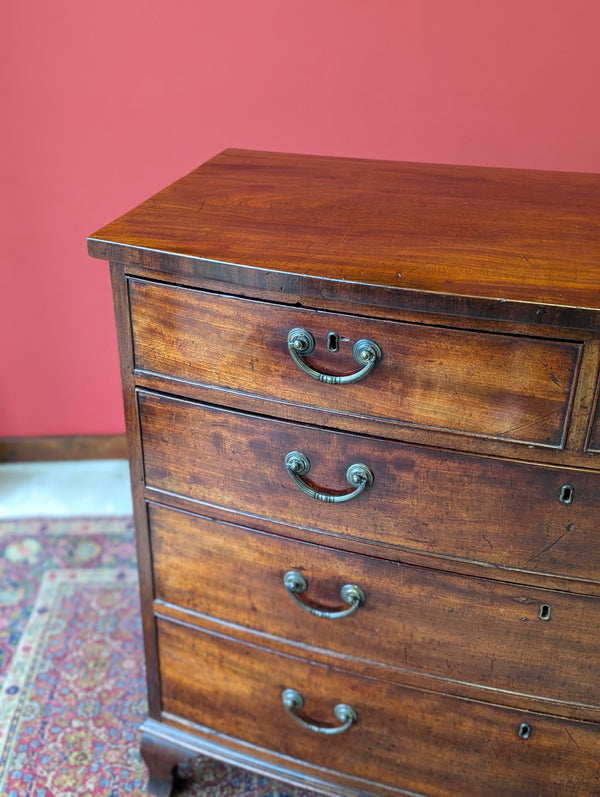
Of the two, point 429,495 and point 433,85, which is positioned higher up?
point 433,85

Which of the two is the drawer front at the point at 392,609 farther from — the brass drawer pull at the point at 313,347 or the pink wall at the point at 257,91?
the pink wall at the point at 257,91

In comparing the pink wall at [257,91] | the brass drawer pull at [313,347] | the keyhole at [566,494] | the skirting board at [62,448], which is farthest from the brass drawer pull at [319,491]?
the skirting board at [62,448]

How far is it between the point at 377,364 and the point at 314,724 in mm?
622

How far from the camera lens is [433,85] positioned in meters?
1.72

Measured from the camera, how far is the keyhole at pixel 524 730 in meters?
1.16

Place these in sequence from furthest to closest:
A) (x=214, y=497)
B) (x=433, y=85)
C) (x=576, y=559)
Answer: (x=433, y=85), (x=214, y=497), (x=576, y=559)

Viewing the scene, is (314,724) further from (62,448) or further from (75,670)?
(62,448)

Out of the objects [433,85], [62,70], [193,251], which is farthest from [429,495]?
[62,70]

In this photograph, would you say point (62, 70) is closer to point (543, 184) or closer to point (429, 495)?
point (543, 184)

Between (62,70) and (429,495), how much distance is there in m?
1.34

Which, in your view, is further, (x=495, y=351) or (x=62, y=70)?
(x=62, y=70)

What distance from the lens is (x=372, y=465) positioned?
3.41ft

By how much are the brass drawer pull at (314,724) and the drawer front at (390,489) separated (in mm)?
308

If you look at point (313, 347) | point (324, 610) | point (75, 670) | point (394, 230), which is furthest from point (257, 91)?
point (75, 670)
